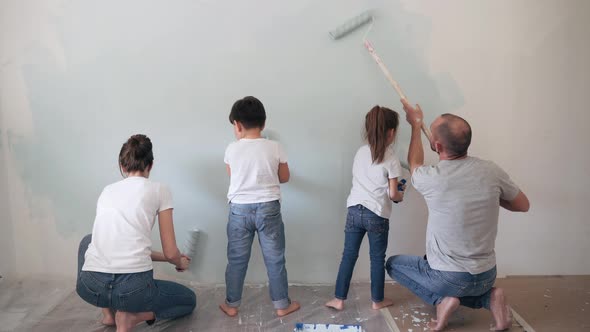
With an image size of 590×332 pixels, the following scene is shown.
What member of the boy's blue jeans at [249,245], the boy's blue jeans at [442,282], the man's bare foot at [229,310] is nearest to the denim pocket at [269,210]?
the boy's blue jeans at [249,245]

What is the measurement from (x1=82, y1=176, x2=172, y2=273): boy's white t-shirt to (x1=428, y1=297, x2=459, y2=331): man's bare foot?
1.07 m

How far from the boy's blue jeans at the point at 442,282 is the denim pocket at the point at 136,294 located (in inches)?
37.4

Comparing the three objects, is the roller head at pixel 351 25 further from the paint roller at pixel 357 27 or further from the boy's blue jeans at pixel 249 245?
the boy's blue jeans at pixel 249 245

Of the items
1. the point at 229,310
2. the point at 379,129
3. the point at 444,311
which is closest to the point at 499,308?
the point at 444,311

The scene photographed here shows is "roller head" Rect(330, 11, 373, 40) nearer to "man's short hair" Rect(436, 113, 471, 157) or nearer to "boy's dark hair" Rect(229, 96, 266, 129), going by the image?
"boy's dark hair" Rect(229, 96, 266, 129)

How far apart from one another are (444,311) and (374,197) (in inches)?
19.1

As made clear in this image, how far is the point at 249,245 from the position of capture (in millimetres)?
1899

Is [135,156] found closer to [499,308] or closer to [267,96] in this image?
[267,96]

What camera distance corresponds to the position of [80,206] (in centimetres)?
211

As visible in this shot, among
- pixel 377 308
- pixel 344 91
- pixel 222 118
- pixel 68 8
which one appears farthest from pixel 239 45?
pixel 377 308

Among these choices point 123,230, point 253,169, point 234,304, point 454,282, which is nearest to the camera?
point 123,230

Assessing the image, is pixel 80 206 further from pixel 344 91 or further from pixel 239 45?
pixel 344 91

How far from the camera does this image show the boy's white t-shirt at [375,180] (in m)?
1.83

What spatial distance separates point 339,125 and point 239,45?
0.54m
